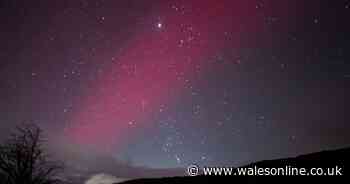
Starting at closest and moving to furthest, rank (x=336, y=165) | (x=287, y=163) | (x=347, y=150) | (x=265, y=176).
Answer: (x=336, y=165)
(x=265, y=176)
(x=347, y=150)
(x=287, y=163)

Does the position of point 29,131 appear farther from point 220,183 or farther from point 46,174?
point 220,183

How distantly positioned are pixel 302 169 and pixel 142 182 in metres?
22.0

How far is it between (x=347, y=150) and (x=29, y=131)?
2765 cm

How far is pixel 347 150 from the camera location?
2723cm

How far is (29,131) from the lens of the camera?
33406mm

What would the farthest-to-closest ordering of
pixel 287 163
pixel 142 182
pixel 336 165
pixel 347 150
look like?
pixel 142 182, pixel 287 163, pixel 347 150, pixel 336 165

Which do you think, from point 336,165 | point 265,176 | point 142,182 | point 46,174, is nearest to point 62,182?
point 46,174

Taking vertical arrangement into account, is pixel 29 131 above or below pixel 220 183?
above

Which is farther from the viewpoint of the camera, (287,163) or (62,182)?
(62,182)

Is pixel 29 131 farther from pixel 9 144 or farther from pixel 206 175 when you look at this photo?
pixel 206 175

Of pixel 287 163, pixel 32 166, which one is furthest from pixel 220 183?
pixel 32 166

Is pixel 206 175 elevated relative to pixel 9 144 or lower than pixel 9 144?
lower

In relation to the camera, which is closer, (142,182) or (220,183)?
(220,183)

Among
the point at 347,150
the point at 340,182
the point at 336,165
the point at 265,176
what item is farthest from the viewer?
the point at 347,150
